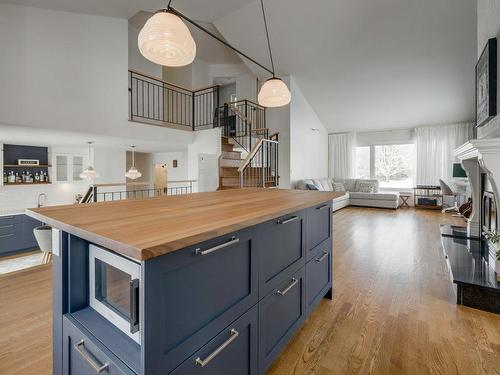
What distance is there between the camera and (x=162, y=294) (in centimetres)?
80

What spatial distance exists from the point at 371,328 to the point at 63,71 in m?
5.09

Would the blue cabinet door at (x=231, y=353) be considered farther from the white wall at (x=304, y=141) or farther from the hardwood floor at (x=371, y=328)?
the white wall at (x=304, y=141)

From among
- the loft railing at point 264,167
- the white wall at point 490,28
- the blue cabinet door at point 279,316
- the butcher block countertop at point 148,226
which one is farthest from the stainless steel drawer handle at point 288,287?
the loft railing at point 264,167

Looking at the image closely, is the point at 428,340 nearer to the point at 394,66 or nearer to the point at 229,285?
the point at 229,285

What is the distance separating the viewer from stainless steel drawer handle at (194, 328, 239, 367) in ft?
3.05

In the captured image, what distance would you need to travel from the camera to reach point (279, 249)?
57.8 inches

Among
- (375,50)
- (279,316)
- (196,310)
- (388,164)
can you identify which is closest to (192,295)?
(196,310)

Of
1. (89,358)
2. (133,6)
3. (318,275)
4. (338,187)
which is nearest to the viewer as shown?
(89,358)

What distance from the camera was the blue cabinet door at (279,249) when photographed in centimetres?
132

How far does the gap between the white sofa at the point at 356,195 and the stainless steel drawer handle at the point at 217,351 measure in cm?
599

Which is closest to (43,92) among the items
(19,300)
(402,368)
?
(19,300)

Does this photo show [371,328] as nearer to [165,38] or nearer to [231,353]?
[231,353]

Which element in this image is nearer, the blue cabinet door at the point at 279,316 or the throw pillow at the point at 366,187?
the blue cabinet door at the point at 279,316

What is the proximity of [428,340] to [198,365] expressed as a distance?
165cm
